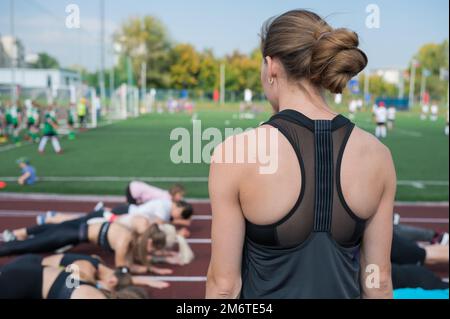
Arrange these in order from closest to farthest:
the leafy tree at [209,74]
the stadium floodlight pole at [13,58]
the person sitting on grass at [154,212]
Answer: the person sitting on grass at [154,212] < the stadium floodlight pole at [13,58] < the leafy tree at [209,74]

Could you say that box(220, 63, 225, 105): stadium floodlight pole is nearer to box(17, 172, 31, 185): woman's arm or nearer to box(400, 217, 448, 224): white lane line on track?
box(17, 172, 31, 185): woman's arm

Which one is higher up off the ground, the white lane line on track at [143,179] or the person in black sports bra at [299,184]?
the person in black sports bra at [299,184]

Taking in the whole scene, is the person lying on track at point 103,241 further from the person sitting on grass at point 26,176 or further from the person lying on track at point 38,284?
the person sitting on grass at point 26,176

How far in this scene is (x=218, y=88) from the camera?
6350 cm

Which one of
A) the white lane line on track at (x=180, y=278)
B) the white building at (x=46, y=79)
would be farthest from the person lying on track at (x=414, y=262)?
the white building at (x=46, y=79)

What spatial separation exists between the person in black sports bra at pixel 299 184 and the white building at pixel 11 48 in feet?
74.5

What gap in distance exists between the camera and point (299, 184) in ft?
4.39

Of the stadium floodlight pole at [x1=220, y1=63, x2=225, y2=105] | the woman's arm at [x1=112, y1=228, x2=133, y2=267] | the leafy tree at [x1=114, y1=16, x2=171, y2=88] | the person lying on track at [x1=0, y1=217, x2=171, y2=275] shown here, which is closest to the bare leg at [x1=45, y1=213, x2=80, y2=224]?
the person lying on track at [x1=0, y1=217, x2=171, y2=275]

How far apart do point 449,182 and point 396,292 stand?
8667mm

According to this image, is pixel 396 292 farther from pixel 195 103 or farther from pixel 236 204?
pixel 195 103

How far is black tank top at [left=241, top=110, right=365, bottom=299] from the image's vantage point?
52.9 inches

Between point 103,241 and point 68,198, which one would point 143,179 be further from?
point 103,241

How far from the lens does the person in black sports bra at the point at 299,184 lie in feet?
4.38
